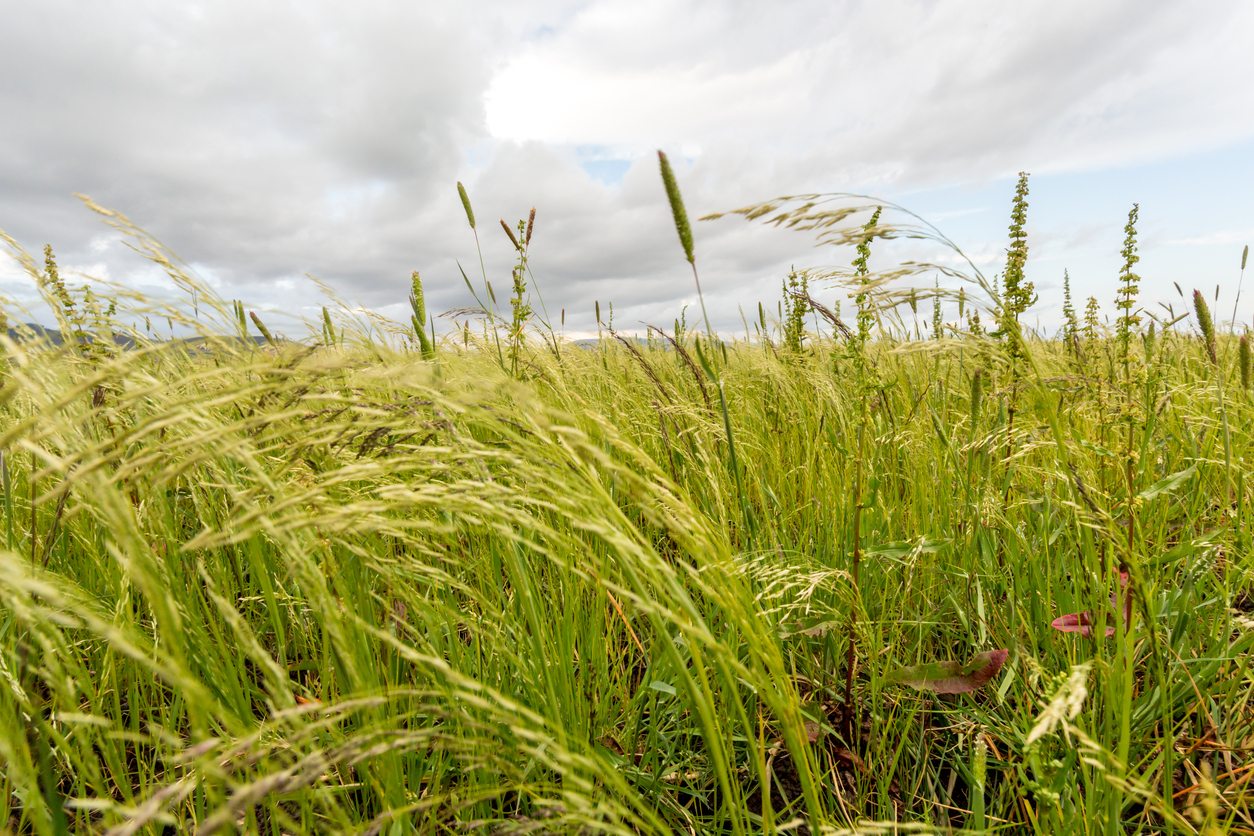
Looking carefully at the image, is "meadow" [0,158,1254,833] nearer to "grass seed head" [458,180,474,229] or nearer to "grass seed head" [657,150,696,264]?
"grass seed head" [657,150,696,264]

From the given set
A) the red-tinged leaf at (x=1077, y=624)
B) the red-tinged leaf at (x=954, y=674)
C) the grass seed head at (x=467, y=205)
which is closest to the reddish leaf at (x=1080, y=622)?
the red-tinged leaf at (x=1077, y=624)

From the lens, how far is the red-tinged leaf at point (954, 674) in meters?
1.23

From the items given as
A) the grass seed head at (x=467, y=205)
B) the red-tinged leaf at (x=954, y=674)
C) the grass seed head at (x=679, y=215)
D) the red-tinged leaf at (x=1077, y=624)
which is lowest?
the red-tinged leaf at (x=954, y=674)

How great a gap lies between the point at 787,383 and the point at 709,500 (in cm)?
79

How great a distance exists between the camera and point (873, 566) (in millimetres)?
1590

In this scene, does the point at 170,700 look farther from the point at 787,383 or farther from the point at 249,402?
the point at 787,383

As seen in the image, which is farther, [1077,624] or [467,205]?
[467,205]

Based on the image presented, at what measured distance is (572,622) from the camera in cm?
130

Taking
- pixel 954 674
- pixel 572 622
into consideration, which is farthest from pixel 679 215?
pixel 954 674

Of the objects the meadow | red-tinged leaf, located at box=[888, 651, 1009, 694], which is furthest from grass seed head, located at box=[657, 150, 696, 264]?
red-tinged leaf, located at box=[888, 651, 1009, 694]

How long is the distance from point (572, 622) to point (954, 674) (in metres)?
0.78

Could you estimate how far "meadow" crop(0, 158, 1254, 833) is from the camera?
0.74m

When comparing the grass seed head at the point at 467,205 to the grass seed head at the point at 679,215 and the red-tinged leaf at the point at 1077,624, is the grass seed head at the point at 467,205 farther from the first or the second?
the red-tinged leaf at the point at 1077,624

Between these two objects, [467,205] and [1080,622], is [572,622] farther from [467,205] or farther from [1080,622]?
[467,205]
